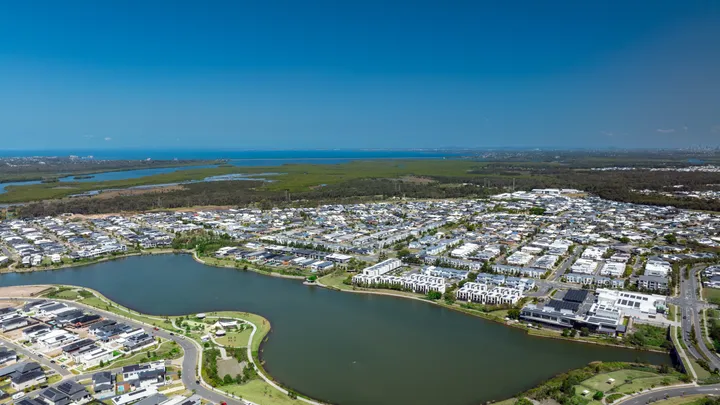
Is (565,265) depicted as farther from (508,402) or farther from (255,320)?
(255,320)

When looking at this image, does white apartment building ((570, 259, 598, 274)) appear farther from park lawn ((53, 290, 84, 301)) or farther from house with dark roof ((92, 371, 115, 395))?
park lawn ((53, 290, 84, 301))

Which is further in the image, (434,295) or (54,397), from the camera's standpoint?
(434,295)

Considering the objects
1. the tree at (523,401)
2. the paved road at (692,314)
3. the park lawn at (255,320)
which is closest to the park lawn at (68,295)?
the park lawn at (255,320)

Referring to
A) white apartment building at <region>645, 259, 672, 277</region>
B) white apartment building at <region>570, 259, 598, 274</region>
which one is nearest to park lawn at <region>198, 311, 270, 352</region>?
white apartment building at <region>570, 259, 598, 274</region>

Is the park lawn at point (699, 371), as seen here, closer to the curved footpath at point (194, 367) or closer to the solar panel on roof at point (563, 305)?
the solar panel on roof at point (563, 305)

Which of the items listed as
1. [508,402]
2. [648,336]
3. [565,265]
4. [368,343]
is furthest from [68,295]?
[565,265]

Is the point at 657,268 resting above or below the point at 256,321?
above
